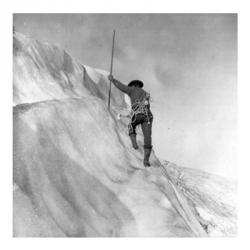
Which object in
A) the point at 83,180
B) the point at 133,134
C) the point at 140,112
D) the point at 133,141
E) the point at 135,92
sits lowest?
the point at 83,180

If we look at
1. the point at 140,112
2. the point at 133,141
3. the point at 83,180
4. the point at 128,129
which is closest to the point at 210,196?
the point at 128,129

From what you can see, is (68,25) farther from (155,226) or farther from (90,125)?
(155,226)

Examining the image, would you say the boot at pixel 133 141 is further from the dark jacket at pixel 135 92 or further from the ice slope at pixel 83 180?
the dark jacket at pixel 135 92

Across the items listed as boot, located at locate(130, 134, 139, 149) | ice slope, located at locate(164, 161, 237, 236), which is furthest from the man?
ice slope, located at locate(164, 161, 237, 236)

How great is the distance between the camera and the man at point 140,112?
461 centimetres

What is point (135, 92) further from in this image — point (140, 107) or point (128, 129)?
point (128, 129)

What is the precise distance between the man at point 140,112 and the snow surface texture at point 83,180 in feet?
0.56

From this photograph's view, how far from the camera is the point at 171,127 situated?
6.35 meters

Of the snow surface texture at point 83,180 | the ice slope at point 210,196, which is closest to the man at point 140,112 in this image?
the snow surface texture at point 83,180

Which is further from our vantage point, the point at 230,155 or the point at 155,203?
the point at 230,155

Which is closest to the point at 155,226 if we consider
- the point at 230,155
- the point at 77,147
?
the point at 77,147

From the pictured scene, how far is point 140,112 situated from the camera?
4672 millimetres
